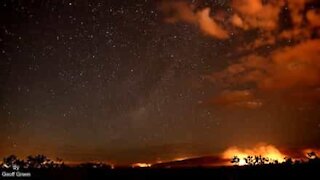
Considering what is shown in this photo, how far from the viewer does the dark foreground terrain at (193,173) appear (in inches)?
920

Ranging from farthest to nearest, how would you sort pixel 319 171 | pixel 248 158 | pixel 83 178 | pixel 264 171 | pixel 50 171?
pixel 248 158
pixel 50 171
pixel 83 178
pixel 264 171
pixel 319 171

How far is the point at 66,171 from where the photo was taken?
27016 mm

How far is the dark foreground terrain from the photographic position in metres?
23.4

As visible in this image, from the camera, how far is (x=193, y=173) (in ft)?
86.3

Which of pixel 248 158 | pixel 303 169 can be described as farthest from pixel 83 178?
pixel 248 158

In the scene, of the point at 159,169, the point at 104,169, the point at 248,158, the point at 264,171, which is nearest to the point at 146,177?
the point at 159,169

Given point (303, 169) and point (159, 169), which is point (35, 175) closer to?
point (159, 169)

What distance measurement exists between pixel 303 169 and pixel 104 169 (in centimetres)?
1318

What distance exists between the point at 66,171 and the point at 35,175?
319cm

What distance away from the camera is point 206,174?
26.0 meters

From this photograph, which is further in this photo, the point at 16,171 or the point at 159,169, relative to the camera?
the point at 16,171

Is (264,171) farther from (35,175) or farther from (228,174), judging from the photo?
(35,175)

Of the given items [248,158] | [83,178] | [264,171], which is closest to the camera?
[264,171]

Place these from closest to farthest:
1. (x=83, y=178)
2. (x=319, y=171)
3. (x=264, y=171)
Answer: (x=319, y=171) → (x=264, y=171) → (x=83, y=178)
